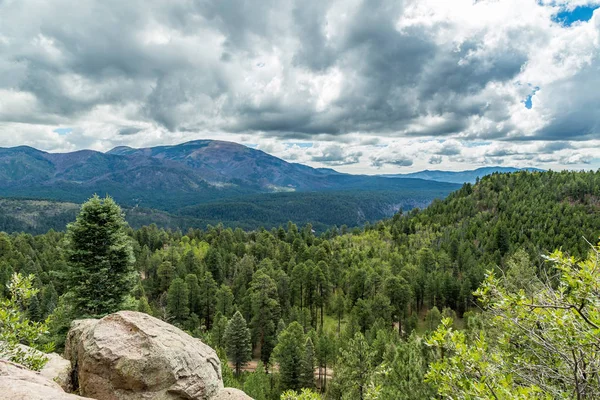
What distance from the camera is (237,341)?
5253 centimetres

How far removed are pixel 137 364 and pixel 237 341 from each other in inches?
1723

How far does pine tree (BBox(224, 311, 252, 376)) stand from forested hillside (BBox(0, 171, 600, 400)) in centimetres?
21

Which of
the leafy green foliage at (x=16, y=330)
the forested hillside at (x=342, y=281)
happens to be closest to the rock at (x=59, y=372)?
the leafy green foliage at (x=16, y=330)

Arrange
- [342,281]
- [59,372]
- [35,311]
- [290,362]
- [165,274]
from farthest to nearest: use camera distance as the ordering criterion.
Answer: [342,281] < [165,274] < [35,311] < [290,362] < [59,372]

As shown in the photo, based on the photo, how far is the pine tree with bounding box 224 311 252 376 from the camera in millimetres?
52281

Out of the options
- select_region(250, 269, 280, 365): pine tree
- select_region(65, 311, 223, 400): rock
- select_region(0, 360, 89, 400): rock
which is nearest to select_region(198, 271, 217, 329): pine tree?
select_region(250, 269, 280, 365): pine tree

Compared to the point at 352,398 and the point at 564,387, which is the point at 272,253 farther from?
the point at 564,387

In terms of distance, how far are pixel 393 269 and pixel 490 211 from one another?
7900 centimetres

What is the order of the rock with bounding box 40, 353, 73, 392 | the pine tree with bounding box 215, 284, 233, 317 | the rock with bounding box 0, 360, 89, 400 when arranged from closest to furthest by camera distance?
the rock with bounding box 0, 360, 89, 400 → the rock with bounding box 40, 353, 73, 392 → the pine tree with bounding box 215, 284, 233, 317

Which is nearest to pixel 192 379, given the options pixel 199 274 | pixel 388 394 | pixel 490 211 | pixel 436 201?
pixel 388 394

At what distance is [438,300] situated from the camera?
293ft

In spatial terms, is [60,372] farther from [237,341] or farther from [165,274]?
[165,274]

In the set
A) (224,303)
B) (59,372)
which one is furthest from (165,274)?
(59,372)

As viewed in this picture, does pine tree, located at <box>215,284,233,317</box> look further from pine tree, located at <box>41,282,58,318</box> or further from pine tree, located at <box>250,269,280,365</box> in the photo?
pine tree, located at <box>41,282,58,318</box>
